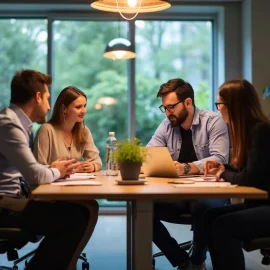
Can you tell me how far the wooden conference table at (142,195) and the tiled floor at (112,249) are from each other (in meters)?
1.44

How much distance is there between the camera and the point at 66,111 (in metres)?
3.51

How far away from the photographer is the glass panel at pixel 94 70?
6.30 metres

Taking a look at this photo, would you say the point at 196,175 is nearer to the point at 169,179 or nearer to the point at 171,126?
the point at 169,179

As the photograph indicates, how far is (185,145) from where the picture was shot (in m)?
3.55

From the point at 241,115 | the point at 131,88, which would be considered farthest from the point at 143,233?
the point at 131,88

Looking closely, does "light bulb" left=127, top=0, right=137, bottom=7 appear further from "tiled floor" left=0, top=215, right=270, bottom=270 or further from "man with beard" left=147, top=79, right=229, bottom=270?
"tiled floor" left=0, top=215, right=270, bottom=270

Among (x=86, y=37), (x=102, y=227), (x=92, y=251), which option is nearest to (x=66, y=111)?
(x=92, y=251)

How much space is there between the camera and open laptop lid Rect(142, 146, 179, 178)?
2.91 metres

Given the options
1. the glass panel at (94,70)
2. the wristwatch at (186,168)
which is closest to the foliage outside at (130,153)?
the wristwatch at (186,168)

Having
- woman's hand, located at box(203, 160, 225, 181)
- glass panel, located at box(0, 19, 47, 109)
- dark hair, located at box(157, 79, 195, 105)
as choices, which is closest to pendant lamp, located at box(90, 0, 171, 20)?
dark hair, located at box(157, 79, 195, 105)

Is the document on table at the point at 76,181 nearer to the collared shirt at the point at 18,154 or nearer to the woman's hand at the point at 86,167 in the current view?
the collared shirt at the point at 18,154

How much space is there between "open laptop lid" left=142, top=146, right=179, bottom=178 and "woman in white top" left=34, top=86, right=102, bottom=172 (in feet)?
1.87

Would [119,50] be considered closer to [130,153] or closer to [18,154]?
[130,153]

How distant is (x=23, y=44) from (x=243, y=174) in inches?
173
